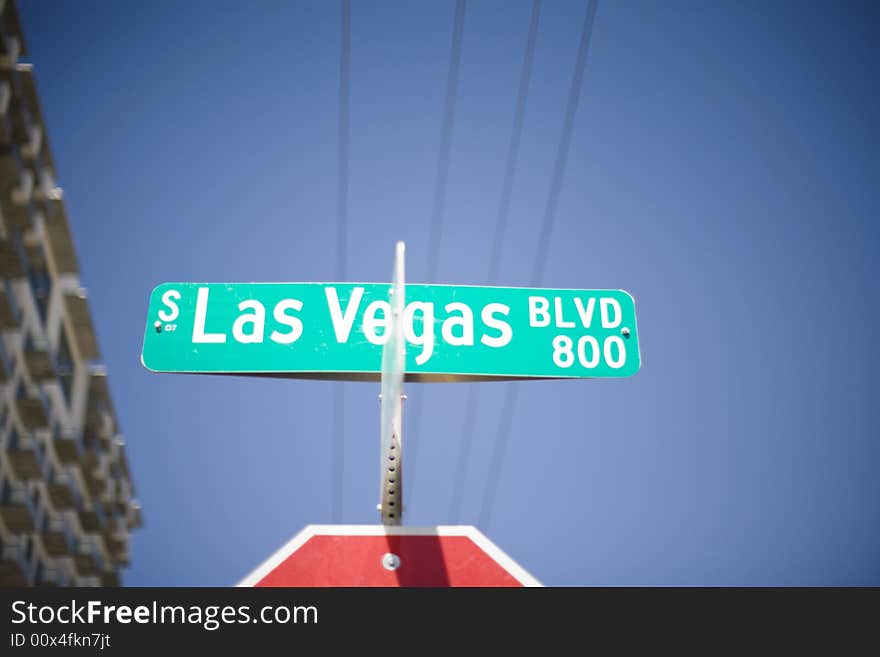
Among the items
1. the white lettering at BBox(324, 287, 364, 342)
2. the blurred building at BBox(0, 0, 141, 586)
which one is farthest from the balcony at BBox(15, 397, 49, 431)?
the white lettering at BBox(324, 287, 364, 342)

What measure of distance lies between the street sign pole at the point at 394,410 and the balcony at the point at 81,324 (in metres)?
21.2

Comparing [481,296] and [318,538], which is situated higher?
[481,296]

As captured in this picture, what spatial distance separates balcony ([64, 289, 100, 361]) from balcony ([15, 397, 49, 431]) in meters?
3.34

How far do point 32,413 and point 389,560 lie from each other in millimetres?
19927

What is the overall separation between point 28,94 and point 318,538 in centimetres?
1999

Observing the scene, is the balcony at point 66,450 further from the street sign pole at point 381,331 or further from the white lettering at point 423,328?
the white lettering at point 423,328

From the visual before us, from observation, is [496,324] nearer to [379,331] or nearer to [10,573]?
[379,331]

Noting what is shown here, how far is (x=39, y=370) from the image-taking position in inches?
739

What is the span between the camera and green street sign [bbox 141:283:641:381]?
2.75 meters

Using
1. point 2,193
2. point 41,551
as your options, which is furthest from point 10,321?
point 41,551

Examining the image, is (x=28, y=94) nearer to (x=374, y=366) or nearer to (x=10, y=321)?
(x=10, y=321)

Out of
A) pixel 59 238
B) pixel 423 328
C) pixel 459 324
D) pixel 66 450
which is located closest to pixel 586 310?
pixel 459 324

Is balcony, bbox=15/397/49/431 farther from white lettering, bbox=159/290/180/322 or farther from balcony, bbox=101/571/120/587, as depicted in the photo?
white lettering, bbox=159/290/180/322

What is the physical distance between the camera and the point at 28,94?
17.8 metres
